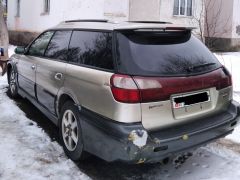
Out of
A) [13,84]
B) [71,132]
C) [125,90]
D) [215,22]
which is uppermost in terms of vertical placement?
[215,22]

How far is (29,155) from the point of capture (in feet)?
15.0

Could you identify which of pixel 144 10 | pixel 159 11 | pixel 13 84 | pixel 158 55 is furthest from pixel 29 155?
→ pixel 159 11

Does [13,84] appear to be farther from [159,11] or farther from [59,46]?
[159,11]

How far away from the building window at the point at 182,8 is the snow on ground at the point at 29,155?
42.5 ft

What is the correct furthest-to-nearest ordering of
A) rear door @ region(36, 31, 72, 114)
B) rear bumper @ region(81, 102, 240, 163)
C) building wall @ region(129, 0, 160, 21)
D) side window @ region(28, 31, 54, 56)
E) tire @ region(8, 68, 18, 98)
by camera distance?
building wall @ region(129, 0, 160, 21), tire @ region(8, 68, 18, 98), side window @ region(28, 31, 54, 56), rear door @ region(36, 31, 72, 114), rear bumper @ region(81, 102, 240, 163)

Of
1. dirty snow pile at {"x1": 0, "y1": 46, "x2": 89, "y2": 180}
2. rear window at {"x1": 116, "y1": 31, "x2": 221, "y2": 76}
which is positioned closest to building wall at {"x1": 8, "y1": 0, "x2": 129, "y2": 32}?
dirty snow pile at {"x1": 0, "y1": 46, "x2": 89, "y2": 180}

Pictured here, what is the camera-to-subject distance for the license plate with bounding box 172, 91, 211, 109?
3752mm

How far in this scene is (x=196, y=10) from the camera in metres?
18.0

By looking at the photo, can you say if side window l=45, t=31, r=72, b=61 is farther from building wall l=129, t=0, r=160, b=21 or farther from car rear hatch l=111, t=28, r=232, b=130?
building wall l=129, t=0, r=160, b=21

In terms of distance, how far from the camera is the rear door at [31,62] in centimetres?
563

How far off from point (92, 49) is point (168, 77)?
953 mm

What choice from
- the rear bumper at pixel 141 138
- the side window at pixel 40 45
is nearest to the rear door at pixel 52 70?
the side window at pixel 40 45

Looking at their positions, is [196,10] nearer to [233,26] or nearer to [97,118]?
[233,26]

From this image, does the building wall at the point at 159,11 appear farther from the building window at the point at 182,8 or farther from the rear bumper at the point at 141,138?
the rear bumper at the point at 141,138
